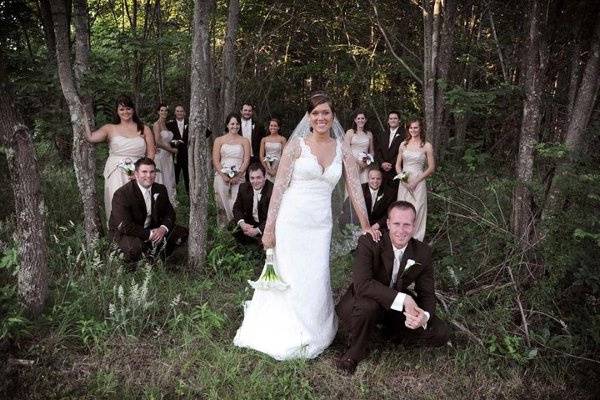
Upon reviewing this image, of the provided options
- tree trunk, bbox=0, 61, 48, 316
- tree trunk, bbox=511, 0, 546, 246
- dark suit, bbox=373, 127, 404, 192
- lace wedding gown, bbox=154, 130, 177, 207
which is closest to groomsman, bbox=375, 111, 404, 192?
dark suit, bbox=373, 127, 404, 192

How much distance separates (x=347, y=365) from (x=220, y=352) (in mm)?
1039

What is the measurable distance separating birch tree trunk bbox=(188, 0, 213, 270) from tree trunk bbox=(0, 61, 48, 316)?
1.65 metres

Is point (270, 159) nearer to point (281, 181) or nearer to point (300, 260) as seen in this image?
point (281, 181)

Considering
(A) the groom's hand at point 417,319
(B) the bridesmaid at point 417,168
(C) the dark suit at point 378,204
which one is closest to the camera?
(A) the groom's hand at point 417,319

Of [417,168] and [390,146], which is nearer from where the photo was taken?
[417,168]

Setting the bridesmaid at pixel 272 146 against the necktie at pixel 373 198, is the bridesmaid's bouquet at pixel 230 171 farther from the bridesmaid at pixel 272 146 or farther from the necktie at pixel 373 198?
the necktie at pixel 373 198

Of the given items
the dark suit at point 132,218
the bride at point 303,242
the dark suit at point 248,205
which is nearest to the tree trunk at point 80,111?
the dark suit at point 132,218

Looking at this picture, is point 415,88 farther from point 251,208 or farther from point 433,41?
point 251,208

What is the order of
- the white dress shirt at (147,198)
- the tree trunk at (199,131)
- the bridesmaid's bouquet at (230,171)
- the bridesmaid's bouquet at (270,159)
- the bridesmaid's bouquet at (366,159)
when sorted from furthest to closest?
the bridesmaid's bouquet at (270,159) → the bridesmaid's bouquet at (366,159) → the bridesmaid's bouquet at (230,171) → the white dress shirt at (147,198) → the tree trunk at (199,131)

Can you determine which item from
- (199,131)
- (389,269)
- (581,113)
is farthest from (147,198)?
(581,113)

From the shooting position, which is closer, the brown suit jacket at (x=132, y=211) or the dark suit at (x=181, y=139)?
the brown suit jacket at (x=132, y=211)

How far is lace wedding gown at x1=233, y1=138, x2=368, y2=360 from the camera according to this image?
4.41 m

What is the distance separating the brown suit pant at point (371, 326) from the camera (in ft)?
13.2

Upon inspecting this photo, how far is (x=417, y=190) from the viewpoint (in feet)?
24.0
